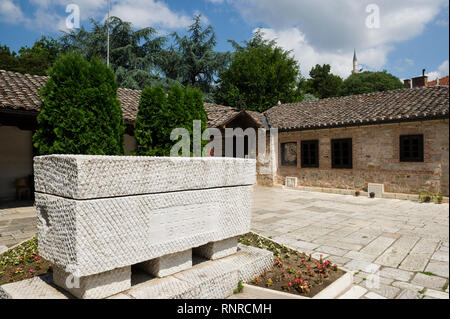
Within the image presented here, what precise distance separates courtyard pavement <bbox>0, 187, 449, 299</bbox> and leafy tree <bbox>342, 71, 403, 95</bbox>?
987 inches

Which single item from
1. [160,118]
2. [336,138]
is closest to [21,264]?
[160,118]

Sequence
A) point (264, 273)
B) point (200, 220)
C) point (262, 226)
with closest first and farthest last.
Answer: point (200, 220)
point (264, 273)
point (262, 226)

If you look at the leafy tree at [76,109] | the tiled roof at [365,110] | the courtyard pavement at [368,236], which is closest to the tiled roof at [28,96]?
the leafy tree at [76,109]

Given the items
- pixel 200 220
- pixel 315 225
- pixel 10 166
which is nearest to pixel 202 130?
pixel 315 225

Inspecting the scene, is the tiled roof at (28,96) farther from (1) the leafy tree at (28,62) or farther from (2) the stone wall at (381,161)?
(1) the leafy tree at (28,62)

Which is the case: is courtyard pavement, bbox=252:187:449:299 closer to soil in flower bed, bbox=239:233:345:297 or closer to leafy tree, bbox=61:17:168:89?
soil in flower bed, bbox=239:233:345:297

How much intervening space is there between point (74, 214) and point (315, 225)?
560cm

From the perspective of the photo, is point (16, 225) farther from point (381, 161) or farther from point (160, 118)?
point (381, 161)

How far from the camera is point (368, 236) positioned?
5.56 meters

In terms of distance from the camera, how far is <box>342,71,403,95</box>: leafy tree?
101 feet

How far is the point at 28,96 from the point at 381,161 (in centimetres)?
1260

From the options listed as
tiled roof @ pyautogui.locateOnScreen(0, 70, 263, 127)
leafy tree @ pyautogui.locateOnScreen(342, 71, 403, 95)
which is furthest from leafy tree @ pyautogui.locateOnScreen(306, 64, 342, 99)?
tiled roof @ pyautogui.locateOnScreen(0, 70, 263, 127)

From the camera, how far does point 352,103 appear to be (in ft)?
45.1
